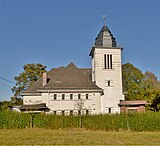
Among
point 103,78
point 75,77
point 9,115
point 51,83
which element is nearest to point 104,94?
point 103,78

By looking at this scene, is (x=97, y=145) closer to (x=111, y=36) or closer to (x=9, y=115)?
(x=9, y=115)

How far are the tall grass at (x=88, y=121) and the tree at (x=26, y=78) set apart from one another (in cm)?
2747

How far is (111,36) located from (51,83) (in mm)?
12474

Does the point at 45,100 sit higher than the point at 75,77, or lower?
lower

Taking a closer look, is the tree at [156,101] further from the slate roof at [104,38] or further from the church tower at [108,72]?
the slate roof at [104,38]

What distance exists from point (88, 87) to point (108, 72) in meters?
4.39

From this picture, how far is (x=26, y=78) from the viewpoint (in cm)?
5119

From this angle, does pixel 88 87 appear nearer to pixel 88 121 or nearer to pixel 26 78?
pixel 88 121

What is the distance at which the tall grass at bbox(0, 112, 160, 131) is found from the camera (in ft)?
71.8

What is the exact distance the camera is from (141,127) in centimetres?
2188

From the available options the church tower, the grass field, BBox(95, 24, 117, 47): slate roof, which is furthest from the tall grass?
BBox(95, 24, 117, 47): slate roof

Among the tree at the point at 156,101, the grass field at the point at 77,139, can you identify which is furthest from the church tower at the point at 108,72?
the grass field at the point at 77,139

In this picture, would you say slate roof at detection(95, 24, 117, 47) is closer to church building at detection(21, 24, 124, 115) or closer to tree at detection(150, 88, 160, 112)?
church building at detection(21, 24, 124, 115)

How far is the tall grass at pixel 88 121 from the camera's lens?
21891mm
